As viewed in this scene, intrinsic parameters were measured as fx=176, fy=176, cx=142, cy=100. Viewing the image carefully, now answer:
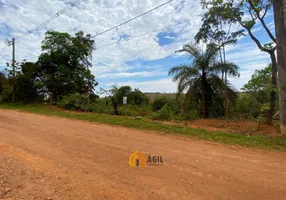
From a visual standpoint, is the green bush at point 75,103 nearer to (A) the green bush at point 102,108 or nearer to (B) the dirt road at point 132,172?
(A) the green bush at point 102,108

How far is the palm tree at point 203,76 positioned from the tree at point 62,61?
9.60 m

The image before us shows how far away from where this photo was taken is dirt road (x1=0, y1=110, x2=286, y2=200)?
236cm

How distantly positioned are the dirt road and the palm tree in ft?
19.0

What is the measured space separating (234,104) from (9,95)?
2175cm

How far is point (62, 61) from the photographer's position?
17.2 meters

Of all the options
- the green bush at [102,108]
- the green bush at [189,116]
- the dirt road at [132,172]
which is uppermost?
the green bush at [102,108]

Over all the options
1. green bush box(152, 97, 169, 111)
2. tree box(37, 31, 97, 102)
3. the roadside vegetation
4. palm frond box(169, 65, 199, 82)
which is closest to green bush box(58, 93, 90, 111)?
the roadside vegetation

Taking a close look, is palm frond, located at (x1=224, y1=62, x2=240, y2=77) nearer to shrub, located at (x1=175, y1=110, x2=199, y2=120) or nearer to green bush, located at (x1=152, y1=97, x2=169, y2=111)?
shrub, located at (x1=175, y1=110, x2=199, y2=120)

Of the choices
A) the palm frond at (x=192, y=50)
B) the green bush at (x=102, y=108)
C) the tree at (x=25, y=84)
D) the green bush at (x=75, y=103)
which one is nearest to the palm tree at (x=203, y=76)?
the palm frond at (x=192, y=50)

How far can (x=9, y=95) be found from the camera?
19156 millimetres

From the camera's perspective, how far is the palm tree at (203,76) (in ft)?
31.2

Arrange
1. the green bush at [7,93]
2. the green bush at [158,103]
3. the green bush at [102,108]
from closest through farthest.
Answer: the green bush at [102,108] → the green bush at [158,103] → the green bush at [7,93]

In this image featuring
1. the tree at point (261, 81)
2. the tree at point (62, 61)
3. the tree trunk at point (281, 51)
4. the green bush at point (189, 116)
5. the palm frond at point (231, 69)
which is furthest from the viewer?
the tree at point (62, 61)

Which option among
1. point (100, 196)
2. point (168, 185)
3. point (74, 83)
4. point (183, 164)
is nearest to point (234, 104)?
point (183, 164)
